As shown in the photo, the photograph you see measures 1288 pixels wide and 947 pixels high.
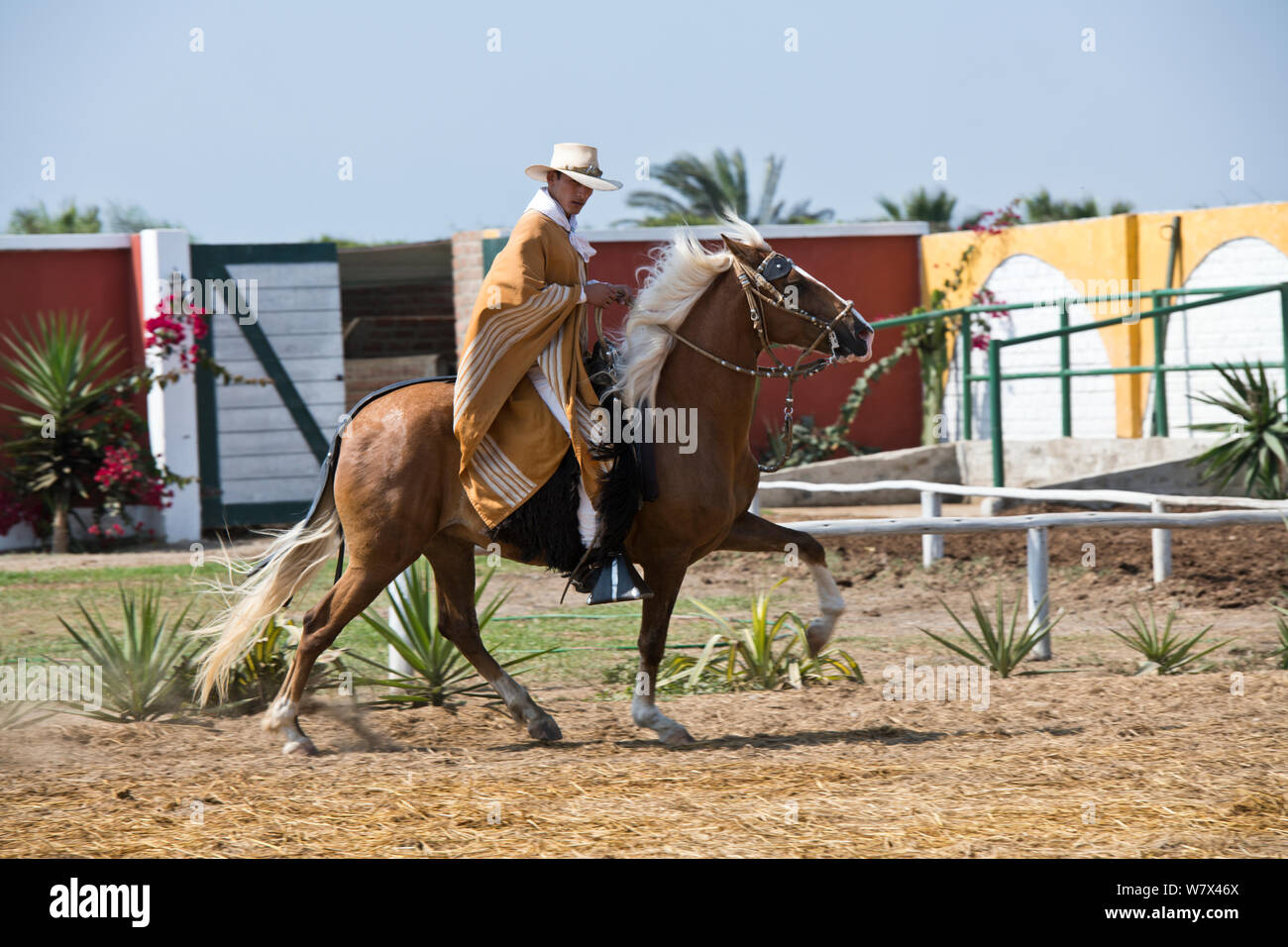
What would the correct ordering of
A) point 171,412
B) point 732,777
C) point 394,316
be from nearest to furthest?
point 732,777 < point 171,412 < point 394,316

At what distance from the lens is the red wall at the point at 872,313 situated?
57.7 ft

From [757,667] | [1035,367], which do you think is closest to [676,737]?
[757,667]

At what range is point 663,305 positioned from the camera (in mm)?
6320

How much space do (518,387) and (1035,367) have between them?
1207cm

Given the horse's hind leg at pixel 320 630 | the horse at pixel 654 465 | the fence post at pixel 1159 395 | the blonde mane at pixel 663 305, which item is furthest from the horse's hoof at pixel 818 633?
the fence post at pixel 1159 395

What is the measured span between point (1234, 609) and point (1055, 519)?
2.20 meters

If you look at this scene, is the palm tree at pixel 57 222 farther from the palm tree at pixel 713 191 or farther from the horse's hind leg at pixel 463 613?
the horse's hind leg at pixel 463 613

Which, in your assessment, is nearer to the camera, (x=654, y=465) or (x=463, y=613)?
(x=654, y=465)

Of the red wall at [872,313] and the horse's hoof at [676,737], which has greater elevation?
the red wall at [872,313]

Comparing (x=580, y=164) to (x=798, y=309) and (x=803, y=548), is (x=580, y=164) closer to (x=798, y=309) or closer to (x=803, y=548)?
(x=798, y=309)

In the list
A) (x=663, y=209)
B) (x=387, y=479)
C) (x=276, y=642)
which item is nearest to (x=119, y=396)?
(x=276, y=642)

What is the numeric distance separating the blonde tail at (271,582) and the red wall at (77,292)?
8809 millimetres
